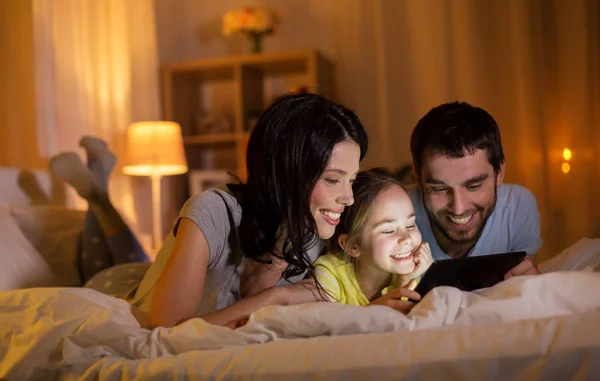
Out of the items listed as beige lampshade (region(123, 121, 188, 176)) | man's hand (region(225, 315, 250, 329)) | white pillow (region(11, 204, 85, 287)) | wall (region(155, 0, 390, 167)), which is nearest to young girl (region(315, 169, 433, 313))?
man's hand (region(225, 315, 250, 329))

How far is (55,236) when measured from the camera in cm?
223

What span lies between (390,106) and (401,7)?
0.51m

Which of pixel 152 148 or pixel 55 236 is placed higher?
pixel 152 148

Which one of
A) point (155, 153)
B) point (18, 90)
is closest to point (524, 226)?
point (155, 153)

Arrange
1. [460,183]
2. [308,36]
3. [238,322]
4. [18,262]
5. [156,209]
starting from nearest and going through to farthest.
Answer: [238,322]
[460,183]
[18,262]
[156,209]
[308,36]

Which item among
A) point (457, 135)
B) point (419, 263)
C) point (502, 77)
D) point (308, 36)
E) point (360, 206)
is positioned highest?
point (308, 36)

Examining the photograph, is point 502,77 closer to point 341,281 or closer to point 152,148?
point 152,148

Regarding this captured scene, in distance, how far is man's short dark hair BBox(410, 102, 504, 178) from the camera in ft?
5.13

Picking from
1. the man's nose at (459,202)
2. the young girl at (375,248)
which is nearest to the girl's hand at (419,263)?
the young girl at (375,248)

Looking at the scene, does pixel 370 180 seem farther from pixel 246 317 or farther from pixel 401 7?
pixel 401 7

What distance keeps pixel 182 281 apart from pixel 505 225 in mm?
890

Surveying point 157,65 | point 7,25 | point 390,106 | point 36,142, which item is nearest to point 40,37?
point 7,25

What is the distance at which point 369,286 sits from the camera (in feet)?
4.74

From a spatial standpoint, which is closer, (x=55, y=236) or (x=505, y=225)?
(x=505, y=225)
